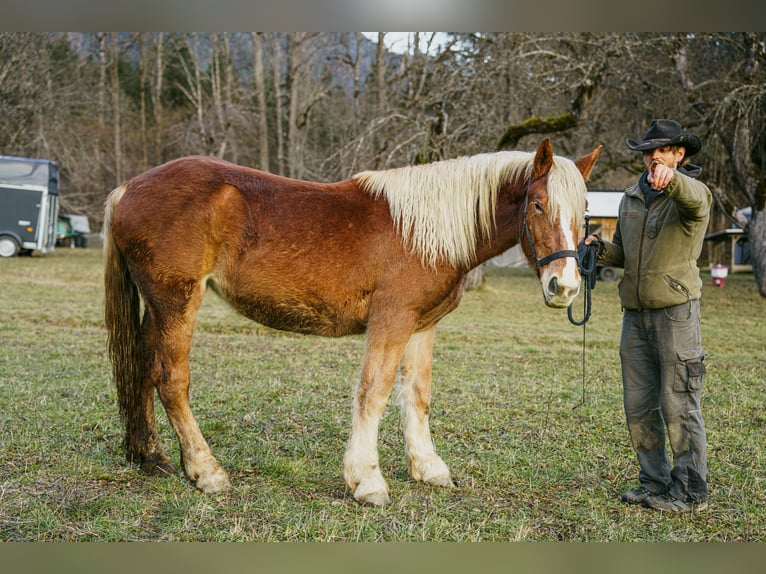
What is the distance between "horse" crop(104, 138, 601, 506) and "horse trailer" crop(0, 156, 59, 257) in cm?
2176

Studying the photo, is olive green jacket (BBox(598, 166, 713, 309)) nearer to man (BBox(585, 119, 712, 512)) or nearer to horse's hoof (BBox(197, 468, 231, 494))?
man (BBox(585, 119, 712, 512))

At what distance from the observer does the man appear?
3584 millimetres

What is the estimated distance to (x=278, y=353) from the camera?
26.8ft

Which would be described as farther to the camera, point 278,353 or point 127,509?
point 278,353

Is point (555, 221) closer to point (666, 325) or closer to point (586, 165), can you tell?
point (586, 165)

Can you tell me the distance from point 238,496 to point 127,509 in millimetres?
587

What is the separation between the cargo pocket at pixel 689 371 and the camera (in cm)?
359

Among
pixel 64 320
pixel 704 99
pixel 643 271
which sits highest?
pixel 704 99

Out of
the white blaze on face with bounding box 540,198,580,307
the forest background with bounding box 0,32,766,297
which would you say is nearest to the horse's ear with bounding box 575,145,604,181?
the white blaze on face with bounding box 540,198,580,307

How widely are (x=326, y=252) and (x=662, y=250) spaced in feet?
6.24

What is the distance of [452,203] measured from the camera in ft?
12.6

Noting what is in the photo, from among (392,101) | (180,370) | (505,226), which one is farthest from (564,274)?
(392,101)

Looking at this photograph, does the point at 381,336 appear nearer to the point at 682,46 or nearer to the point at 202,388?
the point at 202,388

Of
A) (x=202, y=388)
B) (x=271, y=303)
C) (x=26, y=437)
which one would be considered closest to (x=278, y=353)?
(x=202, y=388)
